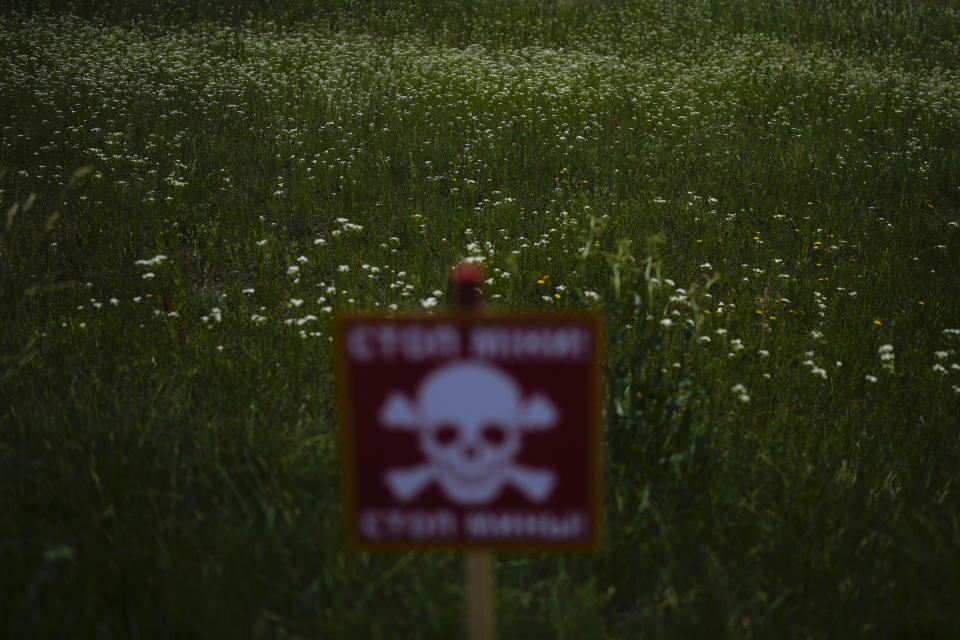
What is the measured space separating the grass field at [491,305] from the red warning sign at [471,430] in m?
0.64

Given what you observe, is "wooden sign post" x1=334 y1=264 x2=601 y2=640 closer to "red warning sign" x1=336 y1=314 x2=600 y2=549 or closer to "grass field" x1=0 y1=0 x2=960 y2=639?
"red warning sign" x1=336 y1=314 x2=600 y2=549

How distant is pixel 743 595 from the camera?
2.39m

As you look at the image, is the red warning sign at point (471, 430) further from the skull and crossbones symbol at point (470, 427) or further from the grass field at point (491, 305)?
the grass field at point (491, 305)

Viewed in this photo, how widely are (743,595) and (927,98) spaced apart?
452 inches

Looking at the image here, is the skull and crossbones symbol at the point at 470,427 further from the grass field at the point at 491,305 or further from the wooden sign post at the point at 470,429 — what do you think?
the grass field at the point at 491,305

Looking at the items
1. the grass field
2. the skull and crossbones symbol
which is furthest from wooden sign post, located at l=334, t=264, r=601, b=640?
the grass field

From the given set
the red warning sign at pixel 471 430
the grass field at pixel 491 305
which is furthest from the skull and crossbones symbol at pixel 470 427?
the grass field at pixel 491 305

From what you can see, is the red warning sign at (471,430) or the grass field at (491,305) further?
the grass field at (491,305)

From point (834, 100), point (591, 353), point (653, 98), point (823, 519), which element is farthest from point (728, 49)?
point (591, 353)

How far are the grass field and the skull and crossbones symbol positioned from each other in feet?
2.33

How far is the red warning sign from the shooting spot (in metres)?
1.42

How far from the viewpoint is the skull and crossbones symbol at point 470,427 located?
56.4 inches

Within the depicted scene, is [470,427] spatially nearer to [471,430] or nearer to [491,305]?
[471,430]

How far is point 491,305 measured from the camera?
4.65 meters
